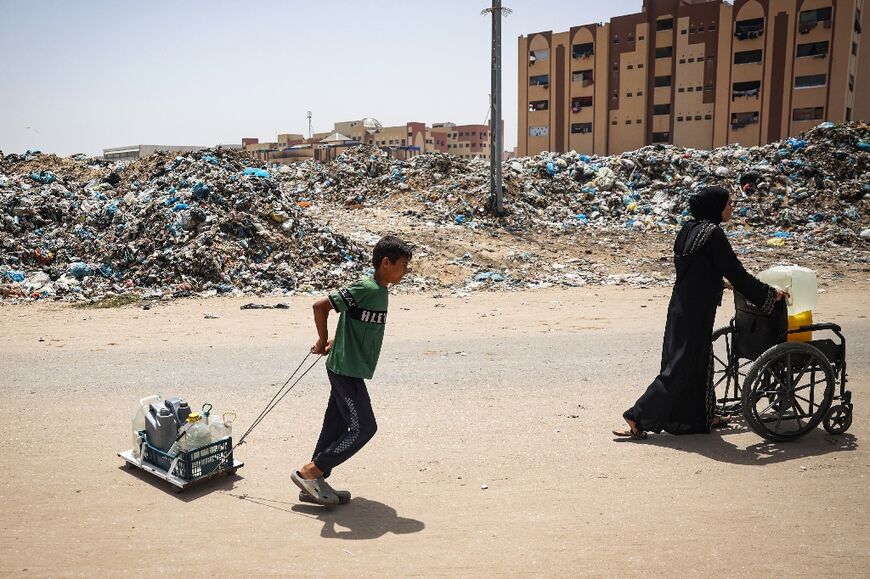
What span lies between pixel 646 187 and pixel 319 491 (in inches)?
715

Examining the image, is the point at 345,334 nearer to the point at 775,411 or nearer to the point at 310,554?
the point at 310,554

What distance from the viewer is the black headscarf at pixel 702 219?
13.2 ft

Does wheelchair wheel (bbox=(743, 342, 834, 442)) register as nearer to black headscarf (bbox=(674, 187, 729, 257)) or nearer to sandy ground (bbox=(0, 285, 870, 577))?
sandy ground (bbox=(0, 285, 870, 577))

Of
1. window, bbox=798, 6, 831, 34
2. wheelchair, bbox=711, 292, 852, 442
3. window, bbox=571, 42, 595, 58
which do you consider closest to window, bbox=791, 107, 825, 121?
window, bbox=798, 6, 831, 34

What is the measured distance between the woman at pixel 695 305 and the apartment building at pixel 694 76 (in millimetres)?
38522

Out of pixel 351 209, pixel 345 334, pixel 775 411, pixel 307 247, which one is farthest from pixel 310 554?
pixel 351 209

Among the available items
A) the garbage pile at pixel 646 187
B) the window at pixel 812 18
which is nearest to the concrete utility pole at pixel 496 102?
the garbage pile at pixel 646 187

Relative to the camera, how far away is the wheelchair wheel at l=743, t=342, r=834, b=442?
3971 mm

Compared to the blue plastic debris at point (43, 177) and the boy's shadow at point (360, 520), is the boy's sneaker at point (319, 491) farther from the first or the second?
the blue plastic debris at point (43, 177)

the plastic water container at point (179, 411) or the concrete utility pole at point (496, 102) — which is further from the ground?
the concrete utility pole at point (496, 102)

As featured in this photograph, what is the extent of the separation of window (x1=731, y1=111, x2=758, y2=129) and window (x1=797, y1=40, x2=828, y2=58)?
387 cm

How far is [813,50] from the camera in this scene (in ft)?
117

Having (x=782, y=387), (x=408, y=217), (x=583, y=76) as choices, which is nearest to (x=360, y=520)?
(x=782, y=387)

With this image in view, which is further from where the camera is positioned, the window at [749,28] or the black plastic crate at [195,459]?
the window at [749,28]
